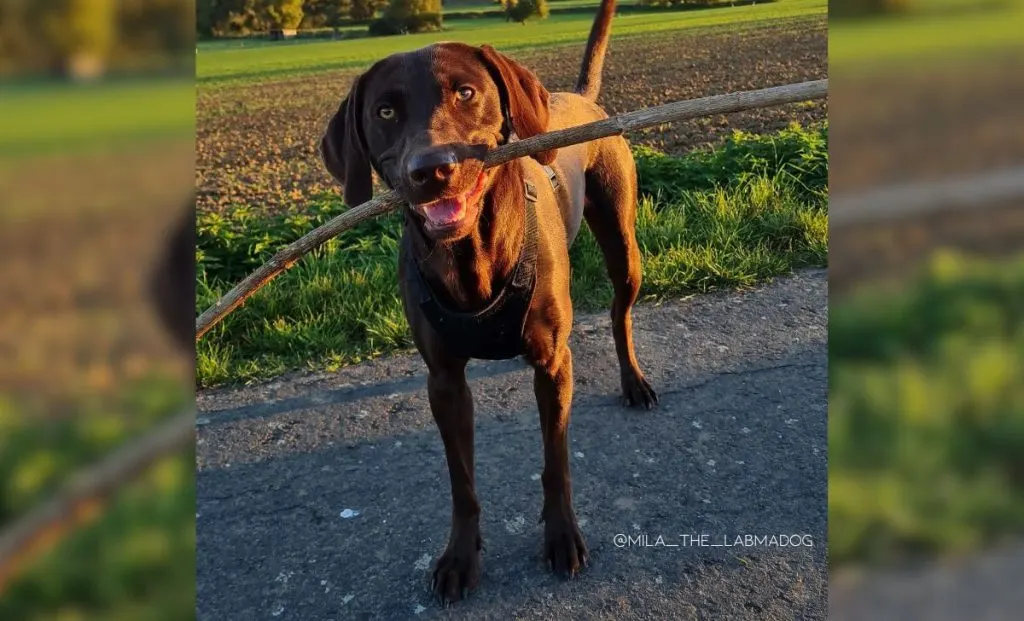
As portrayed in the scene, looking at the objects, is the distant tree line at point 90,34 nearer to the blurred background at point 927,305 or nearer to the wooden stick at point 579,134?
the wooden stick at point 579,134

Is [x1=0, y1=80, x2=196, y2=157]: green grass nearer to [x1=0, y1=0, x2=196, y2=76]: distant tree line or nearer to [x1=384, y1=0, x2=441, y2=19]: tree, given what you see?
[x1=0, y1=0, x2=196, y2=76]: distant tree line

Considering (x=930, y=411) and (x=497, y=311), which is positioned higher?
(x=497, y=311)

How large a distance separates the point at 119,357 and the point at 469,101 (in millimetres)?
1143

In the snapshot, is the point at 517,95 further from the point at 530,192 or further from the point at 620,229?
the point at 620,229

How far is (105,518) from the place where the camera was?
1.53 meters

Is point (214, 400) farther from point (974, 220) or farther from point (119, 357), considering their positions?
point (974, 220)

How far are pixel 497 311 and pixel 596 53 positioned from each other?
1121mm

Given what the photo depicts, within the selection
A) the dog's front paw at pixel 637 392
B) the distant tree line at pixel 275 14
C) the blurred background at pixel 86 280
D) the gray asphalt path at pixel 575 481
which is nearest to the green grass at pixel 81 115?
the blurred background at pixel 86 280

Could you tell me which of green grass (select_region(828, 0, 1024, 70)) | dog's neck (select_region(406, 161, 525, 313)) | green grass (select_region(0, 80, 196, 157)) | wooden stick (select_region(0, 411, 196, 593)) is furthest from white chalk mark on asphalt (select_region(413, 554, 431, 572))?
green grass (select_region(828, 0, 1024, 70))

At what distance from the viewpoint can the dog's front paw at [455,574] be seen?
7.83 feet

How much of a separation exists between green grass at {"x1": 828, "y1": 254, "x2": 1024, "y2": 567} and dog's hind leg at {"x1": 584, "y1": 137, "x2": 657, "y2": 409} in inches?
48.3

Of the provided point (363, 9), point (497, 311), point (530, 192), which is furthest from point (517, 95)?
point (363, 9)

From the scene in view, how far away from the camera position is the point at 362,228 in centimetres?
356

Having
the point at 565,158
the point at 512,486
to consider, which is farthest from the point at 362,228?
the point at 512,486
